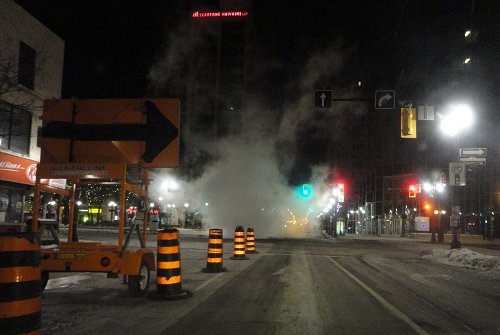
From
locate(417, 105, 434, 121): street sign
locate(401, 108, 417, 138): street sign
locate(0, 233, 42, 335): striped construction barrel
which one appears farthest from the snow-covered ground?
locate(0, 233, 42, 335): striped construction barrel

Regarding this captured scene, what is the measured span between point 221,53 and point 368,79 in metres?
39.7

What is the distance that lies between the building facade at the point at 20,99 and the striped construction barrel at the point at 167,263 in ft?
33.8

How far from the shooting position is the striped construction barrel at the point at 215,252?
1099 cm

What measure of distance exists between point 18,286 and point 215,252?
773cm

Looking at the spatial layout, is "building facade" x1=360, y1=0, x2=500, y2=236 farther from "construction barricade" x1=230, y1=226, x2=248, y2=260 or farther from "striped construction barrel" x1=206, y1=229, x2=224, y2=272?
"striped construction barrel" x1=206, y1=229, x2=224, y2=272

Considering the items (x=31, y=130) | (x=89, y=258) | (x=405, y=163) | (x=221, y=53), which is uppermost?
(x=221, y=53)

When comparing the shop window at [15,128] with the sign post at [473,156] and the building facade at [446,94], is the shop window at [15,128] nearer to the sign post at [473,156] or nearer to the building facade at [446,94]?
the sign post at [473,156]

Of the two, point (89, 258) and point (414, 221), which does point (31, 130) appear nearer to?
point (89, 258)

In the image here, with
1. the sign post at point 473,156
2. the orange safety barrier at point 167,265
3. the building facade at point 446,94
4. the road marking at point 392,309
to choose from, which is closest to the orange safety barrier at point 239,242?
the road marking at point 392,309

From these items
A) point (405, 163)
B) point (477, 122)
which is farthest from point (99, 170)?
point (405, 163)

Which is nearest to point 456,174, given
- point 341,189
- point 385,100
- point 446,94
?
point 385,100

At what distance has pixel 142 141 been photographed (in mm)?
7637

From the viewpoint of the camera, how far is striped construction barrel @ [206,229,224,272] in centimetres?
1099

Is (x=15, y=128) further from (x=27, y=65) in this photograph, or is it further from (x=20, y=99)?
(x=27, y=65)
